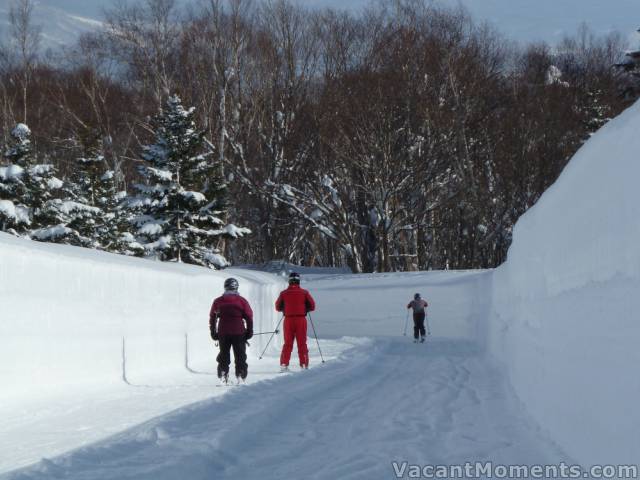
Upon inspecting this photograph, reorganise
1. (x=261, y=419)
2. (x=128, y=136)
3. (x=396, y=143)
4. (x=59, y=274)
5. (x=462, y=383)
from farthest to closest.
Result: (x=128, y=136) < (x=396, y=143) < (x=462, y=383) < (x=59, y=274) < (x=261, y=419)

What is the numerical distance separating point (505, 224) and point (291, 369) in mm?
23954

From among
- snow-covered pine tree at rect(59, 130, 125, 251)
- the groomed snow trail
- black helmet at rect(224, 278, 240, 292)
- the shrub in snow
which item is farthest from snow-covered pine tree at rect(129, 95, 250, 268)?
the groomed snow trail

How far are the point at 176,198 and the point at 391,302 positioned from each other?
28.1 ft

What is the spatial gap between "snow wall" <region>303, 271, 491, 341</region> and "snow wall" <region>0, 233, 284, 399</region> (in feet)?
42.5

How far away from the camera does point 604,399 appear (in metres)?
5.41

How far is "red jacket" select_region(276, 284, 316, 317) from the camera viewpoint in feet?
51.3

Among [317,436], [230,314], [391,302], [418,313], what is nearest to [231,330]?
[230,314]

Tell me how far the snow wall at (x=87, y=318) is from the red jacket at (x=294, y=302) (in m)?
2.24

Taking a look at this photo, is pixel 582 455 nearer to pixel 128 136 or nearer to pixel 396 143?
pixel 396 143

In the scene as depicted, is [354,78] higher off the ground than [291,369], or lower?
higher

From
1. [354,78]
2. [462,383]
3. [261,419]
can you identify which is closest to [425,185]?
[354,78]

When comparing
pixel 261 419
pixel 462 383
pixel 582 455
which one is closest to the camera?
pixel 582 455

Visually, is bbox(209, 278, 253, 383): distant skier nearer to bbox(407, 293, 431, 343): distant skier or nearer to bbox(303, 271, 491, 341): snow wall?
bbox(407, 293, 431, 343): distant skier

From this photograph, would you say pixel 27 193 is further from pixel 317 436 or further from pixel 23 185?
pixel 317 436
